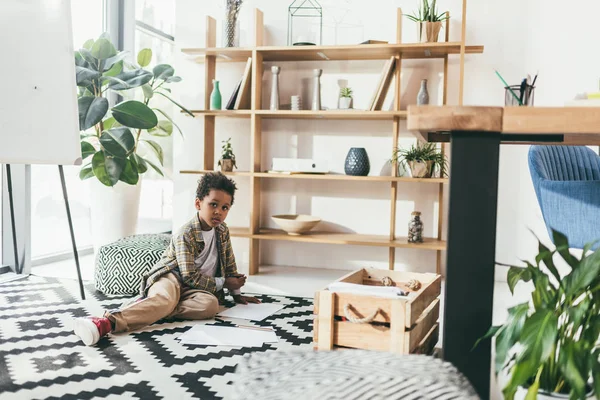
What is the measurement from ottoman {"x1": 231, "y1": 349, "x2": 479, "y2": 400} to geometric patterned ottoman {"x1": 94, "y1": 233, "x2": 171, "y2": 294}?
2.07m

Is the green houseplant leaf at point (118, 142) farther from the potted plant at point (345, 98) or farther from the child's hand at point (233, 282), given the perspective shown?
the potted plant at point (345, 98)

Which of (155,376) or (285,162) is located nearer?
(155,376)

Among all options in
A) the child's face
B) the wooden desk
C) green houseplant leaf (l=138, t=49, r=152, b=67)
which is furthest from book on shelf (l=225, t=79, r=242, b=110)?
the wooden desk

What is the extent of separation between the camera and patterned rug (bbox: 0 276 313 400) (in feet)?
5.79

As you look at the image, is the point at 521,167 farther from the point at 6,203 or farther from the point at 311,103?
the point at 6,203

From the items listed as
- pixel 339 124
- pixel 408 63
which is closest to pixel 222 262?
pixel 339 124

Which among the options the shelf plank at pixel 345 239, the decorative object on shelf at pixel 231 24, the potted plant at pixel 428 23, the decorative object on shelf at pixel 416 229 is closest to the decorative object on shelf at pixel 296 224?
the shelf plank at pixel 345 239

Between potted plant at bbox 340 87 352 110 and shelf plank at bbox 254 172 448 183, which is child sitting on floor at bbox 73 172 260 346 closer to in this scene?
shelf plank at bbox 254 172 448 183

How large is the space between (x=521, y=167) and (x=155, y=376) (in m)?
2.59

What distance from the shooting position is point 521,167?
11.9 ft

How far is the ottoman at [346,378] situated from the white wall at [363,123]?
2.67 meters

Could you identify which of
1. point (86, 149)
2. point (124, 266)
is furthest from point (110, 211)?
point (124, 266)

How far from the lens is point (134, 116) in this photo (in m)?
3.24

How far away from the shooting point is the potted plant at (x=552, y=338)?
3.62 ft
